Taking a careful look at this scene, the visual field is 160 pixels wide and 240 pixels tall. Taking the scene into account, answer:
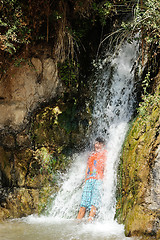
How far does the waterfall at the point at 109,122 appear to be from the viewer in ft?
15.3

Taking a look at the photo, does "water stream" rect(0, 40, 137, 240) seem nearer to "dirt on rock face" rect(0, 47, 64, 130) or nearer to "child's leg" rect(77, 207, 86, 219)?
"child's leg" rect(77, 207, 86, 219)

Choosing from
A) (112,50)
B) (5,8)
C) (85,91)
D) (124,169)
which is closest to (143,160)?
(124,169)

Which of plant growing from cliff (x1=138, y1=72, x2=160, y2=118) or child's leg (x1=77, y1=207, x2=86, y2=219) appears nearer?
plant growing from cliff (x1=138, y1=72, x2=160, y2=118)

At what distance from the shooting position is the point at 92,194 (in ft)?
14.7

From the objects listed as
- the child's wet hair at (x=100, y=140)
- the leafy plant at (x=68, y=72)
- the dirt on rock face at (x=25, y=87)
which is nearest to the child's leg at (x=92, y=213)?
the child's wet hair at (x=100, y=140)

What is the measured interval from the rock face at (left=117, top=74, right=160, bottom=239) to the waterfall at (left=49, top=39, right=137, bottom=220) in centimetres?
37

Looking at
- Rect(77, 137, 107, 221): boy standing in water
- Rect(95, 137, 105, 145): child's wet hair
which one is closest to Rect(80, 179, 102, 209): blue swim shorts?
Rect(77, 137, 107, 221): boy standing in water

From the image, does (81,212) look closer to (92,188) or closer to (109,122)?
(92,188)

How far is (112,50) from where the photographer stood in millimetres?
5941

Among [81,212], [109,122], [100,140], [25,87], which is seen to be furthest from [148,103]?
[25,87]

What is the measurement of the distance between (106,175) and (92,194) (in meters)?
0.45

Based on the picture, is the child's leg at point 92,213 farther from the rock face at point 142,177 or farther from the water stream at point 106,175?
the rock face at point 142,177

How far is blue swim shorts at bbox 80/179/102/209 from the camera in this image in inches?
175

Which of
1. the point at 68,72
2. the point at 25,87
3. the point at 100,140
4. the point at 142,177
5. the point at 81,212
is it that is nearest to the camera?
the point at 142,177
